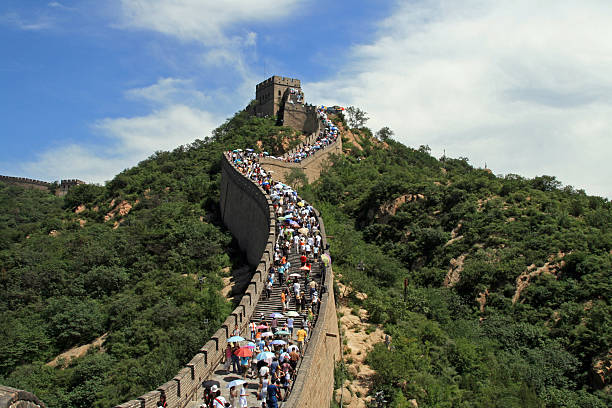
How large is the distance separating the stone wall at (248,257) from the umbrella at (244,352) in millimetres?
1092

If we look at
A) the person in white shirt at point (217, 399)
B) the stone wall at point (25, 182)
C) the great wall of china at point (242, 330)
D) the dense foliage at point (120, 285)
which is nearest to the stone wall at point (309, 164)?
the dense foliage at point (120, 285)

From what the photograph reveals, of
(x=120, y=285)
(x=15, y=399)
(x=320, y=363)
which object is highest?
(x=120, y=285)

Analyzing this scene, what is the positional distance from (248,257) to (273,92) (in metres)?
36.2

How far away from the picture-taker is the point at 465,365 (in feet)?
68.9

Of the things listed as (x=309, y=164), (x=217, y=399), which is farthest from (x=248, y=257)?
(x=217, y=399)

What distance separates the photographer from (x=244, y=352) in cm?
1458

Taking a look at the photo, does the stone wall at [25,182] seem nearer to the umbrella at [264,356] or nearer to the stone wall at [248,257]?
the stone wall at [248,257]

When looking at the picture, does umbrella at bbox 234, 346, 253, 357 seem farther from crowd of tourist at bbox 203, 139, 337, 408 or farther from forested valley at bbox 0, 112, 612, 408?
forested valley at bbox 0, 112, 612, 408

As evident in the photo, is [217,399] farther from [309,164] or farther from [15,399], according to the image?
[309,164]

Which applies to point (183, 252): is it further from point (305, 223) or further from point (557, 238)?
point (557, 238)

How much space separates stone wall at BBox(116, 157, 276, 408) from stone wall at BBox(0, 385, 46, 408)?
3448 millimetres

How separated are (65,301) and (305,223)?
14177 millimetres

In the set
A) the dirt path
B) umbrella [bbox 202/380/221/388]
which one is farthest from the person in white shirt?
the dirt path

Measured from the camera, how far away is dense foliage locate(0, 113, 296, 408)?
22250 millimetres
